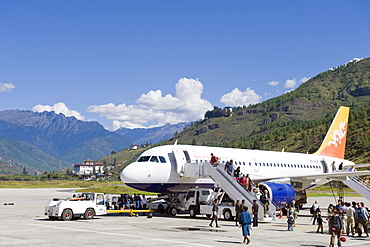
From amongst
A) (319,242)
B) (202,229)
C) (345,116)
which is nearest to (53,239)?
(202,229)

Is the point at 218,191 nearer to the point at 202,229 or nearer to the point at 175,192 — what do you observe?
the point at 175,192

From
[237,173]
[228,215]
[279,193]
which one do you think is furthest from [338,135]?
[228,215]

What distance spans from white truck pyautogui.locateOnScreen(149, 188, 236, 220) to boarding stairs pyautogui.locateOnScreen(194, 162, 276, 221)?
762 mm

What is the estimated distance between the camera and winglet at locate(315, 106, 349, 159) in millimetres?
51044

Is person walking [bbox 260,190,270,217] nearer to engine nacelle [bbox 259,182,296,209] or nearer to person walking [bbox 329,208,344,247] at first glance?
engine nacelle [bbox 259,182,296,209]

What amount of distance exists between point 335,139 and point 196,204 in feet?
80.6

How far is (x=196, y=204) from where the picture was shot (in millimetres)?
33625

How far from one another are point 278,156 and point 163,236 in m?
23.0

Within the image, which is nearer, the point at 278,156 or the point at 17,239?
the point at 17,239

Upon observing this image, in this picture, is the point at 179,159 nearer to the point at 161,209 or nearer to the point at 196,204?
the point at 196,204

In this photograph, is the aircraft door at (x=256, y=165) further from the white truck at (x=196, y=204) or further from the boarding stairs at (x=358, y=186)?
the boarding stairs at (x=358, y=186)

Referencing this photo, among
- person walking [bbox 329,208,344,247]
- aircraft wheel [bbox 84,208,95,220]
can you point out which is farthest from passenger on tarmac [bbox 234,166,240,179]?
person walking [bbox 329,208,344,247]

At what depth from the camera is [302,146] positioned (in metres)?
162

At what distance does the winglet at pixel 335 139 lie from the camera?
51044 mm
